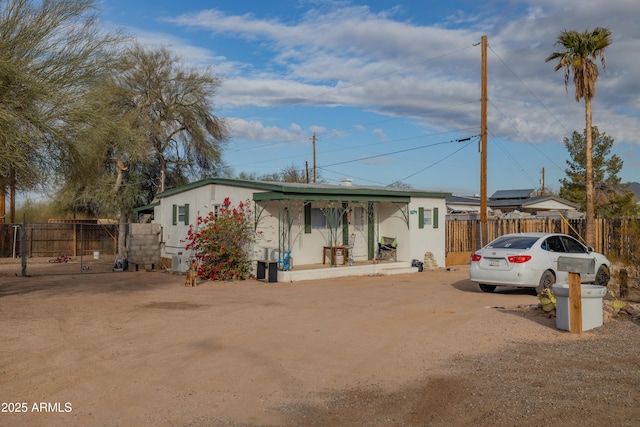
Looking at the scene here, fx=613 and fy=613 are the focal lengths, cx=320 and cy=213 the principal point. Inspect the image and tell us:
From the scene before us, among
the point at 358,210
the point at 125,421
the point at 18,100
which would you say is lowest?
the point at 125,421

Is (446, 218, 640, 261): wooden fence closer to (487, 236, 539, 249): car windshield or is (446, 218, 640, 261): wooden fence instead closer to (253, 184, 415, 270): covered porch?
(253, 184, 415, 270): covered porch

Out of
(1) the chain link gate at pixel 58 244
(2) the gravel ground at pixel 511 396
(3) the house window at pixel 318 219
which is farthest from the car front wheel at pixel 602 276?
(1) the chain link gate at pixel 58 244

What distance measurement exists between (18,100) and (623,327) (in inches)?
466

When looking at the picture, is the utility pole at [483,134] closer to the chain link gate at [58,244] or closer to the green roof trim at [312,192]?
the green roof trim at [312,192]

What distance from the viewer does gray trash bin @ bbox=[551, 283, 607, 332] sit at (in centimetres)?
956

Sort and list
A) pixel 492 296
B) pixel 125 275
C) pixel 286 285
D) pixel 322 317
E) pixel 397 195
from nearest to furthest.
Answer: pixel 322 317 → pixel 492 296 → pixel 286 285 → pixel 125 275 → pixel 397 195

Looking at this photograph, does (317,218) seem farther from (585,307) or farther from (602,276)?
(585,307)

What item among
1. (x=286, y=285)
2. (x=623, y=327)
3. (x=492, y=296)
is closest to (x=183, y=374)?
(x=623, y=327)

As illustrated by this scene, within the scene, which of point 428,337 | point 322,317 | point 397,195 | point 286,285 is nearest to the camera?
point 428,337

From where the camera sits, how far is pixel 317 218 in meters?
22.2

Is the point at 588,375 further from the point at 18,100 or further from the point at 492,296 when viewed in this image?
the point at 18,100

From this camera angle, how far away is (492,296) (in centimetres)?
1454

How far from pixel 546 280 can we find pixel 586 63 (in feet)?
48.2

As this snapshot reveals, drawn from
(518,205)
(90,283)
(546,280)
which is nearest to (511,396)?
(546,280)
